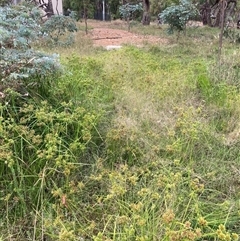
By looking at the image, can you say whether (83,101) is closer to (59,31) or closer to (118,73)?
(118,73)

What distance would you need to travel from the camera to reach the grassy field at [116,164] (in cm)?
144

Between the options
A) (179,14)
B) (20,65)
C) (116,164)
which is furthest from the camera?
(179,14)

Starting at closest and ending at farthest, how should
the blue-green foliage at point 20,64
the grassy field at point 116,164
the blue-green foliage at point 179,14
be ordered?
the grassy field at point 116,164, the blue-green foliage at point 20,64, the blue-green foliage at point 179,14

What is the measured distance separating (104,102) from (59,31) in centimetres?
417

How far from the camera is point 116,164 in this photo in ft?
6.42

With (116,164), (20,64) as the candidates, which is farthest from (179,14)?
(116,164)

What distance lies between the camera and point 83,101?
2398 millimetres

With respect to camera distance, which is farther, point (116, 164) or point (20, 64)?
point (20, 64)

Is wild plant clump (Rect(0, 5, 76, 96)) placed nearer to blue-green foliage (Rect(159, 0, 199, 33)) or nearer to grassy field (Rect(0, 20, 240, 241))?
grassy field (Rect(0, 20, 240, 241))

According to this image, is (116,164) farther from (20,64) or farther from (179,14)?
(179,14)

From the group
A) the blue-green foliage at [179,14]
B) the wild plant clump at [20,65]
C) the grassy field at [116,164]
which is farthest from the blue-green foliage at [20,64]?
the blue-green foliage at [179,14]

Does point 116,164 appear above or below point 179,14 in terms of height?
below

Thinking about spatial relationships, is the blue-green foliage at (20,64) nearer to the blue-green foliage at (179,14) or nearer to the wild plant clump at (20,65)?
the wild plant clump at (20,65)

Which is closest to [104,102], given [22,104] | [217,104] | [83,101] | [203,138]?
[83,101]
